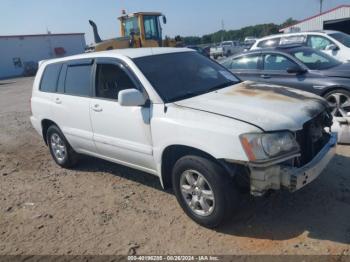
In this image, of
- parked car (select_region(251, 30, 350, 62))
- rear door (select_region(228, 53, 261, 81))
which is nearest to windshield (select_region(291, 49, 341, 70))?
rear door (select_region(228, 53, 261, 81))

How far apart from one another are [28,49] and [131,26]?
3043 centimetres

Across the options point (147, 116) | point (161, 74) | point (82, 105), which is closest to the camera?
point (147, 116)

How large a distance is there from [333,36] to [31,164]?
919 centimetres

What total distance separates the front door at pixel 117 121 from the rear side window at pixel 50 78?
122 cm

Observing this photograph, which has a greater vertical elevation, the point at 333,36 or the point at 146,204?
the point at 333,36

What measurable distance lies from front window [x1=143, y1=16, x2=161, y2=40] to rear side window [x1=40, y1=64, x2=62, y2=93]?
503 inches

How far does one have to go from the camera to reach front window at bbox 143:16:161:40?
18.3 meters

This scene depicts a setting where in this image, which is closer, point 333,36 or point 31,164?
point 31,164

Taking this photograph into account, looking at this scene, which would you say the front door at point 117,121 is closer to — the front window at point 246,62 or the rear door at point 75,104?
the rear door at point 75,104

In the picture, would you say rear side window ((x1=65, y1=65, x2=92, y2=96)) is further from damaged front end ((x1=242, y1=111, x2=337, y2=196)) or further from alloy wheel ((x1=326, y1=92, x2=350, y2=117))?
alloy wheel ((x1=326, y1=92, x2=350, y2=117))

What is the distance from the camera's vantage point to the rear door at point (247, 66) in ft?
25.3

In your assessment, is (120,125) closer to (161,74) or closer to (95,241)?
(161,74)

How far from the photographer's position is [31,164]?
6598 mm

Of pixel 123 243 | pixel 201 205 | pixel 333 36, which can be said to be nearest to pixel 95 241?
pixel 123 243
